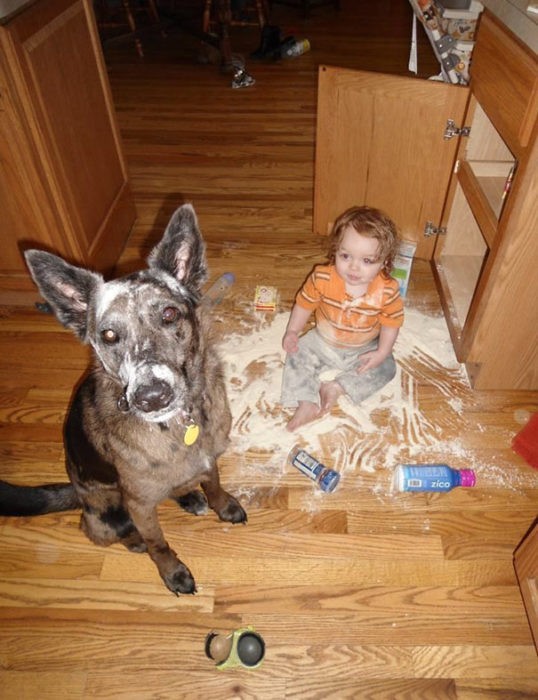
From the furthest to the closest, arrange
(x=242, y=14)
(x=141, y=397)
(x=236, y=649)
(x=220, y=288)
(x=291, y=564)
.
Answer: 1. (x=242, y=14)
2. (x=220, y=288)
3. (x=291, y=564)
4. (x=236, y=649)
5. (x=141, y=397)

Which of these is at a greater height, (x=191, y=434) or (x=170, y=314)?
(x=170, y=314)

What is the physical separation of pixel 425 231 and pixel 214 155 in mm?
2657

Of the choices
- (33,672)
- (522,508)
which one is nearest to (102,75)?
(33,672)

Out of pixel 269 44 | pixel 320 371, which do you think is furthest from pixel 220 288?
Answer: pixel 269 44

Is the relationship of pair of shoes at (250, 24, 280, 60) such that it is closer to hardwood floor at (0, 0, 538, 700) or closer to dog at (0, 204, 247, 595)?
hardwood floor at (0, 0, 538, 700)

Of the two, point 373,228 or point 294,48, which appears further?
point 294,48

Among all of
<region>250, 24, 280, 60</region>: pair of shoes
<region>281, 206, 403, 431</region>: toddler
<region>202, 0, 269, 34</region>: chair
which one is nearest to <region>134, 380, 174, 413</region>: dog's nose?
<region>281, 206, 403, 431</region>: toddler

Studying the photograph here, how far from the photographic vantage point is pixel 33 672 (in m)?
1.92

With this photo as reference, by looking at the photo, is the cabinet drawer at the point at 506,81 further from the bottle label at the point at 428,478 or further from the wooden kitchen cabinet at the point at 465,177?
the bottle label at the point at 428,478

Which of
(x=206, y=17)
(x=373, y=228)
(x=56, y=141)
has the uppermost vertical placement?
(x=56, y=141)

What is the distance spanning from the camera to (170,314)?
171cm

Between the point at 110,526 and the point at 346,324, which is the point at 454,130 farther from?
the point at 110,526

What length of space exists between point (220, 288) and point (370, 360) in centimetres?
136

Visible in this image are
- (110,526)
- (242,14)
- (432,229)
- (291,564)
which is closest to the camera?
(110,526)
